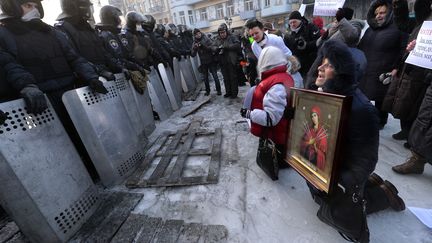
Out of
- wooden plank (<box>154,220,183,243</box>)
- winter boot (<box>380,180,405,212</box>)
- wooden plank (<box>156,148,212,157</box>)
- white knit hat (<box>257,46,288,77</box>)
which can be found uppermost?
white knit hat (<box>257,46,288,77</box>)

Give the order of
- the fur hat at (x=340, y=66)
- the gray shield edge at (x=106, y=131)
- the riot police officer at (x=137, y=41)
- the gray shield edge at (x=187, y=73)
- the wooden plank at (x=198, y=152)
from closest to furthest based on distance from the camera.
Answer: the fur hat at (x=340, y=66)
the gray shield edge at (x=106, y=131)
the wooden plank at (x=198, y=152)
the riot police officer at (x=137, y=41)
the gray shield edge at (x=187, y=73)

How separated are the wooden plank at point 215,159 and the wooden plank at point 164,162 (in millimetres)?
678

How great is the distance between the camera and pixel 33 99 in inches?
70.0

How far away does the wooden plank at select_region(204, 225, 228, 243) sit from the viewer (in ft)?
5.61

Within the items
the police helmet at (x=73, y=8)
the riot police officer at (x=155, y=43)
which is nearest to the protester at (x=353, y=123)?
the police helmet at (x=73, y=8)

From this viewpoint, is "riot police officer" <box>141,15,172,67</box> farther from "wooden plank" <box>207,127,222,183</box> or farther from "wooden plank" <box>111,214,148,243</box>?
"wooden plank" <box>111,214,148,243</box>

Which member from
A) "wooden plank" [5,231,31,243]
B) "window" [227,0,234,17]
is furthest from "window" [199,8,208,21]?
"wooden plank" [5,231,31,243]

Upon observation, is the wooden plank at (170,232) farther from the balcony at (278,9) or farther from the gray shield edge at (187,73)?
the balcony at (278,9)

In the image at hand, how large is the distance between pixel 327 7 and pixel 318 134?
382 cm

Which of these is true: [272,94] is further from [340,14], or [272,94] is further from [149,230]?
[340,14]

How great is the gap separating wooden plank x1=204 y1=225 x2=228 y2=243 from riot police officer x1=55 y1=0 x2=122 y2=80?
2.42 m

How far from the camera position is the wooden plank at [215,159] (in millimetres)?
2558

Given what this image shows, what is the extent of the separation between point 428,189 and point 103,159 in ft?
11.7

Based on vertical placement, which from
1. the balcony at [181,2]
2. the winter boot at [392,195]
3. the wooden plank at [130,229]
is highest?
the balcony at [181,2]
